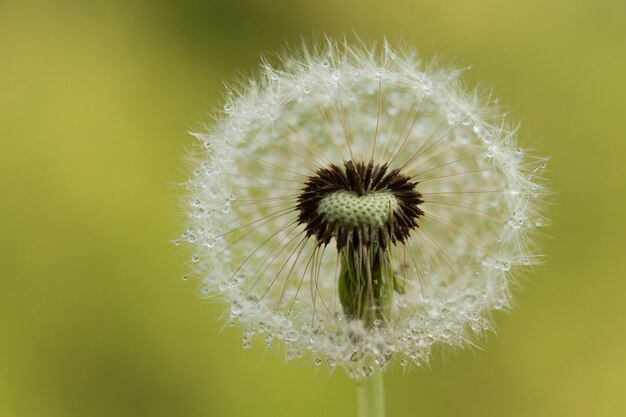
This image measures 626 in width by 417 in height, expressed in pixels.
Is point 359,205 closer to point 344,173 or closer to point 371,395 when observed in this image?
point 344,173

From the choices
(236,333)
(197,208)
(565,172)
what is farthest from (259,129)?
(565,172)

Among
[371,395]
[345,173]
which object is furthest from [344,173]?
[371,395]

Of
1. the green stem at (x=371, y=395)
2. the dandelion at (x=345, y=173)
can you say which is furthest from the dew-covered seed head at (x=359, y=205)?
the green stem at (x=371, y=395)

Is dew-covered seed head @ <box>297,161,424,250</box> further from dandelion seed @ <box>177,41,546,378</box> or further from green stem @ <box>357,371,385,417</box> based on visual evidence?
green stem @ <box>357,371,385,417</box>

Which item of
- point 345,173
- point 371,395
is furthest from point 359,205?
point 371,395

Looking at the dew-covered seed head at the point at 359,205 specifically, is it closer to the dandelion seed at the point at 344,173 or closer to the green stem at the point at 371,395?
the dandelion seed at the point at 344,173

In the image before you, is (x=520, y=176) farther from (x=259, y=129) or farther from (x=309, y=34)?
(x=309, y=34)

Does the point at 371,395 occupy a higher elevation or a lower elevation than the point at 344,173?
lower

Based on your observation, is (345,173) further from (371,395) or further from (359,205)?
(371,395)
